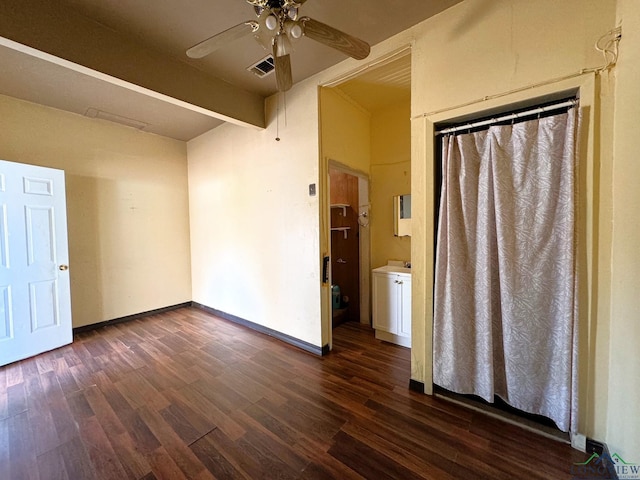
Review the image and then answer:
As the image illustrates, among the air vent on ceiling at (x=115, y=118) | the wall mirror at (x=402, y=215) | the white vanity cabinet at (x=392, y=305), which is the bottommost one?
the white vanity cabinet at (x=392, y=305)

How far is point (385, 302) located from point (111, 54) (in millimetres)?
3477

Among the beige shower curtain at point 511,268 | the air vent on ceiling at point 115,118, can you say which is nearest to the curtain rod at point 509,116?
the beige shower curtain at point 511,268

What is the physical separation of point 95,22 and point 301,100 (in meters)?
1.75

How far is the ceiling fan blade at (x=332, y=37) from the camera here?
138 centimetres

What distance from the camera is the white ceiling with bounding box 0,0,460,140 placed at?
5.83ft

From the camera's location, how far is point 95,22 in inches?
74.7

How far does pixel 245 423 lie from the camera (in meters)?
1.75

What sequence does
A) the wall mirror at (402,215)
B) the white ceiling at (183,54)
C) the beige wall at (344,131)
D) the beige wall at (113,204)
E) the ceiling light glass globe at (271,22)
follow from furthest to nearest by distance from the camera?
the wall mirror at (402,215), the beige wall at (113,204), the beige wall at (344,131), the white ceiling at (183,54), the ceiling light glass globe at (271,22)

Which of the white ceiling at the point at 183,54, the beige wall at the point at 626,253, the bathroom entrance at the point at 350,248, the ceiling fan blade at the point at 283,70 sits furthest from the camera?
the bathroom entrance at the point at 350,248

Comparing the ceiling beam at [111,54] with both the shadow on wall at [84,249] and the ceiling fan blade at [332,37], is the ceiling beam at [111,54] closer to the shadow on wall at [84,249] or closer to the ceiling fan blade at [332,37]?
A: the ceiling fan blade at [332,37]

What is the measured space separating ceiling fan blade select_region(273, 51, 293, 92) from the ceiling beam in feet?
4.30

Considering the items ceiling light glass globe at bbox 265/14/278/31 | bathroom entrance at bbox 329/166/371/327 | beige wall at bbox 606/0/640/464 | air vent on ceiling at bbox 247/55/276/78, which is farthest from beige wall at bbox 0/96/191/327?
beige wall at bbox 606/0/640/464

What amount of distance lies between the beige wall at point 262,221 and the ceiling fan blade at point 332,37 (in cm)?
110

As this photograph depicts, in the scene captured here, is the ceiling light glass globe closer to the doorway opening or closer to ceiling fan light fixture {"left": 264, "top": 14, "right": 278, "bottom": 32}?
ceiling fan light fixture {"left": 264, "top": 14, "right": 278, "bottom": 32}
